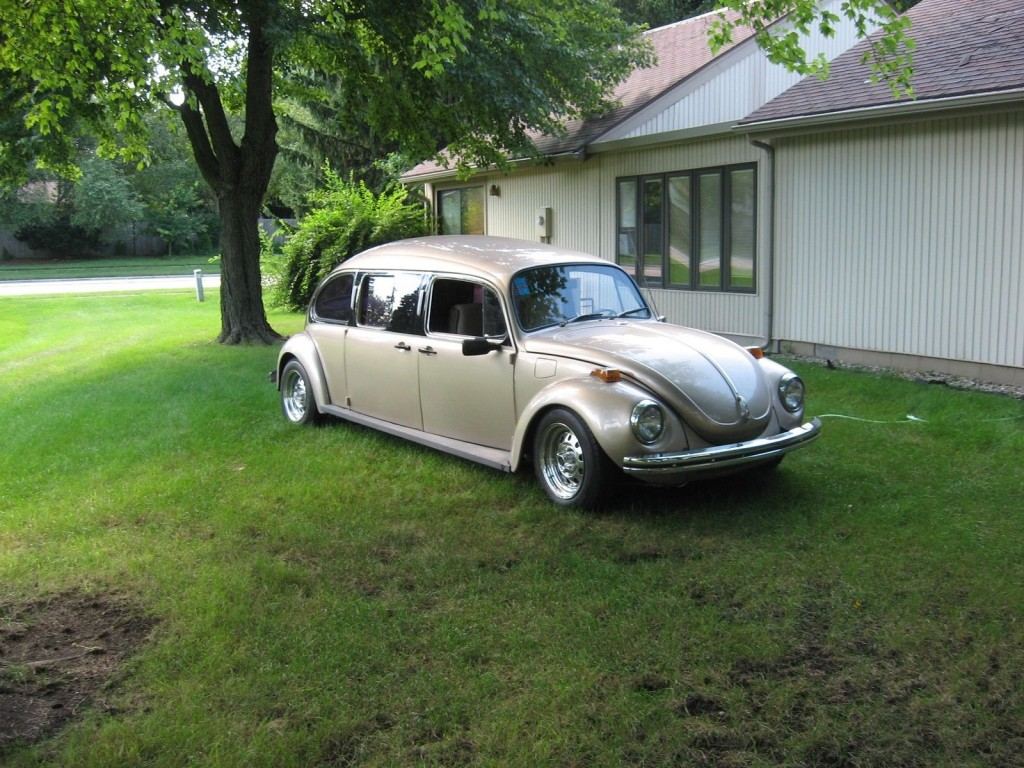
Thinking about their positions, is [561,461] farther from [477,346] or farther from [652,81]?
[652,81]

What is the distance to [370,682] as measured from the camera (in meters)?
4.01

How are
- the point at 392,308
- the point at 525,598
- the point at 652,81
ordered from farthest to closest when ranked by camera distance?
the point at 652,81 < the point at 392,308 < the point at 525,598

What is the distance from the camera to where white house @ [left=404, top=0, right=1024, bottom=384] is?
10.0m

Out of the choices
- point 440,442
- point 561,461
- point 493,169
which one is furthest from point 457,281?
point 493,169

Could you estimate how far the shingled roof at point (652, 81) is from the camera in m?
15.8

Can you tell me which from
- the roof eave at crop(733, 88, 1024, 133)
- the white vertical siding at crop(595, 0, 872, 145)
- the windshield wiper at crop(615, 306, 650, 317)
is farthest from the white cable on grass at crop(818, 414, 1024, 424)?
the white vertical siding at crop(595, 0, 872, 145)

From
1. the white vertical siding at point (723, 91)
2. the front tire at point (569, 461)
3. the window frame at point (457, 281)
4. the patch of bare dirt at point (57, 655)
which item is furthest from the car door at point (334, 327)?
the white vertical siding at point (723, 91)

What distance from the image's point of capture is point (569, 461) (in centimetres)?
637

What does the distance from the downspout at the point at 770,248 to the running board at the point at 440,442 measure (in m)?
6.39

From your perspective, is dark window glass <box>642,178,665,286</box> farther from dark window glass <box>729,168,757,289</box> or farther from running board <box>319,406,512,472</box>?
running board <box>319,406,512,472</box>

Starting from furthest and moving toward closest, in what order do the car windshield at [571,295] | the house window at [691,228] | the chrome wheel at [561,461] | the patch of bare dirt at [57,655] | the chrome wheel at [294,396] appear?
1. the house window at [691,228]
2. the chrome wheel at [294,396]
3. the car windshield at [571,295]
4. the chrome wheel at [561,461]
5. the patch of bare dirt at [57,655]

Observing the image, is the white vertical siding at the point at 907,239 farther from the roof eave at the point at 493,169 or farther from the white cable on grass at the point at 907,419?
the roof eave at the point at 493,169

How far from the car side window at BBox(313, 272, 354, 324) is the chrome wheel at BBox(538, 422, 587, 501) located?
2.77 meters

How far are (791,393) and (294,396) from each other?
471 centimetres
